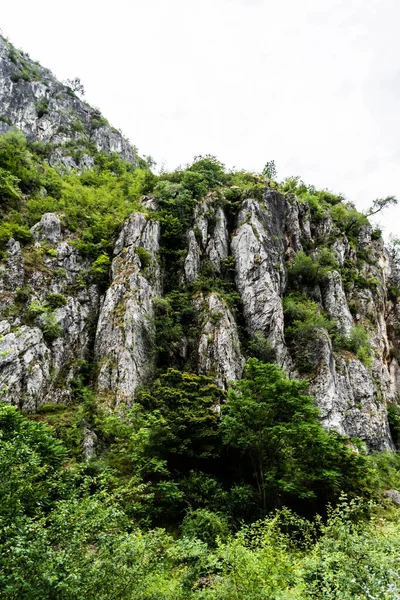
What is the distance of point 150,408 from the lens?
16750 mm

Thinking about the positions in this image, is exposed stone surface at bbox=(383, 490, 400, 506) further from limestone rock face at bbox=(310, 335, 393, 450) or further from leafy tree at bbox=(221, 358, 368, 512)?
leafy tree at bbox=(221, 358, 368, 512)

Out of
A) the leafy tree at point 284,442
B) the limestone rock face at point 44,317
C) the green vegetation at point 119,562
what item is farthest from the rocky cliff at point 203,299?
the green vegetation at point 119,562

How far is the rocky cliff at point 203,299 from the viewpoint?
19219 millimetres

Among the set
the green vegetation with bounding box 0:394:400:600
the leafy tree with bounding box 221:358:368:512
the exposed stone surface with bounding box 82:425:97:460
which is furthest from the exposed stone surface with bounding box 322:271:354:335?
the exposed stone surface with bounding box 82:425:97:460

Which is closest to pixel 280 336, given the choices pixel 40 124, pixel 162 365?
pixel 162 365

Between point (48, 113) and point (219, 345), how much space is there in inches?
1802

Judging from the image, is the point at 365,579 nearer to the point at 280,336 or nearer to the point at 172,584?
the point at 172,584

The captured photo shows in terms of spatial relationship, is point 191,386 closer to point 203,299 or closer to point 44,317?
point 203,299

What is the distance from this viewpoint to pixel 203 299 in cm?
2431

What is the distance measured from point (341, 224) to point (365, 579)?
125 feet

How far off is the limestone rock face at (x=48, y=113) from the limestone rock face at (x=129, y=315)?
2154cm

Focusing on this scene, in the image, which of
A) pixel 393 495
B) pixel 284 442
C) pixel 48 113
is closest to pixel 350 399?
pixel 393 495

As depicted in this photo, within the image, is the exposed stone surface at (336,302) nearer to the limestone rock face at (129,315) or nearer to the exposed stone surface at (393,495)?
the exposed stone surface at (393,495)

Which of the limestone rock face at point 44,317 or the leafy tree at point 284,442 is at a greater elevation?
the limestone rock face at point 44,317
